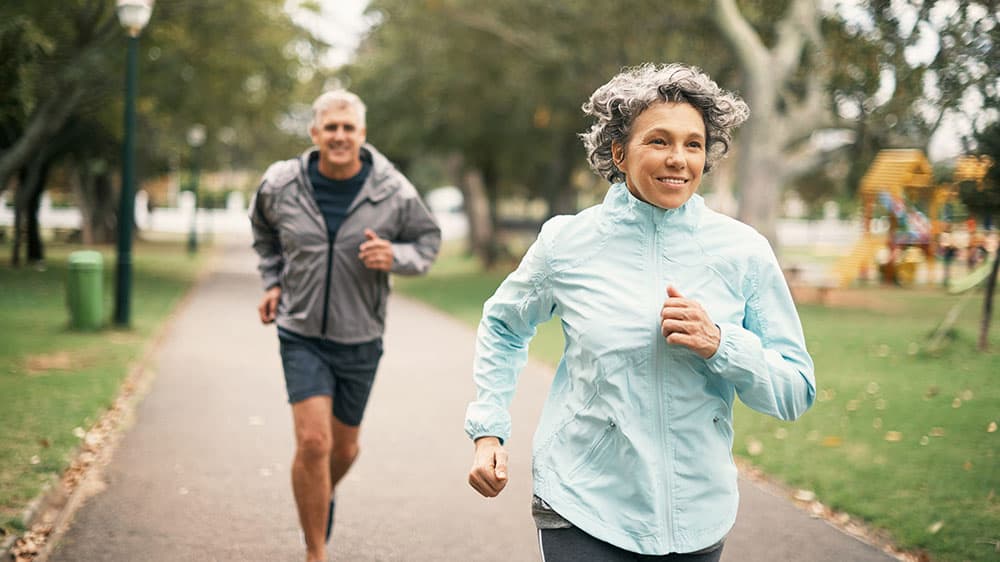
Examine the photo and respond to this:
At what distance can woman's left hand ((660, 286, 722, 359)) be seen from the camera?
2410 mm

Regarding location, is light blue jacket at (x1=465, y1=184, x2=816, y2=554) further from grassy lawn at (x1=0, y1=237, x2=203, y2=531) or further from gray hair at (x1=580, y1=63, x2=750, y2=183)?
grassy lawn at (x1=0, y1=237, x2=203, y2=531)

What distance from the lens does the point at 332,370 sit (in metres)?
4.80

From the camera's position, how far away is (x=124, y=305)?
14109 mm

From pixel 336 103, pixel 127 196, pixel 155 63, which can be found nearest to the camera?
pixel 336 103

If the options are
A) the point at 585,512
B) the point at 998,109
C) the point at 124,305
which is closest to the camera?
the point at 585,512

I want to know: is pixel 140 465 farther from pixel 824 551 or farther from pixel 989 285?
pixel 989 285

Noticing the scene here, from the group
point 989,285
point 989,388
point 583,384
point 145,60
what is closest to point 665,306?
point 583,384

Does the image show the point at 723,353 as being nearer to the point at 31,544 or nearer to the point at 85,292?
the point at 31,544

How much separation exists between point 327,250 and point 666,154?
2.45 metres

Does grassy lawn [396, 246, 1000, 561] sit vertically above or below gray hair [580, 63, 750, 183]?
below

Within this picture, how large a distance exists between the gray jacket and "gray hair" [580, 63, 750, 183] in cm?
211

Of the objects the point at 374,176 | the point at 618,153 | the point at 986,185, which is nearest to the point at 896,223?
the point at 986,185

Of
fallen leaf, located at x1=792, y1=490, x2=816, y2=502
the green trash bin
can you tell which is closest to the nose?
fallen leaf, located at x1=792, y1=490, x2=816, y2=502

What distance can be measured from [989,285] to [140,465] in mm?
8363
